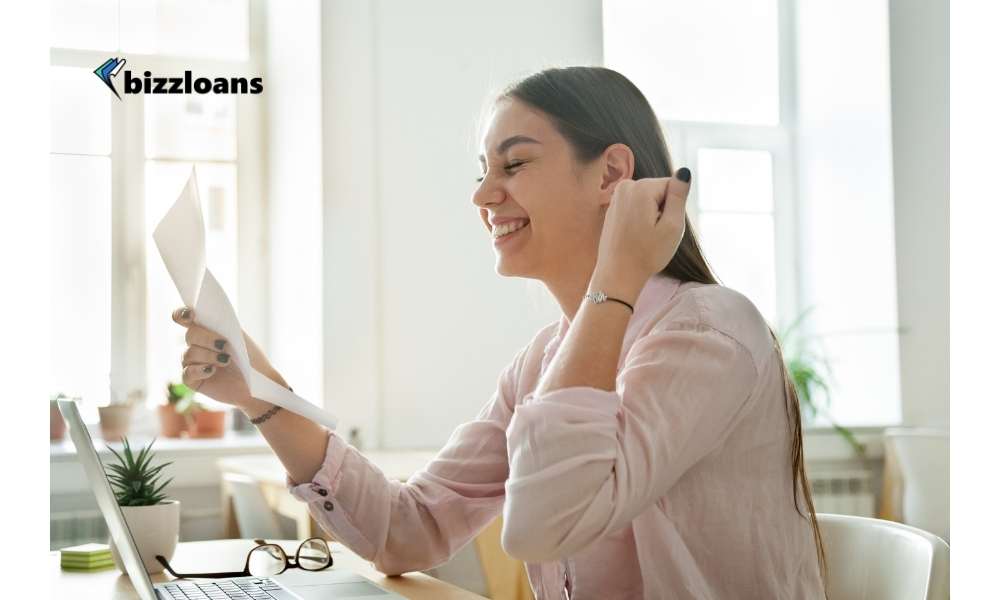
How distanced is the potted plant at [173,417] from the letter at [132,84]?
1081 millimetres

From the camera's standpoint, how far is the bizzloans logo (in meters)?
3.70

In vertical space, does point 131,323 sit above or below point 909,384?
above

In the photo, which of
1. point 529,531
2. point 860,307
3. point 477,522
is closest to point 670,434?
point 529,531

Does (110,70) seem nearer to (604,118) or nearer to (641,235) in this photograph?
(604,118)

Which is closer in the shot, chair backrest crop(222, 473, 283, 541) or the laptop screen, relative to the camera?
the laptop screen

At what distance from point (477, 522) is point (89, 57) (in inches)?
114

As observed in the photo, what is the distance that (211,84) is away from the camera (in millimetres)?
3826

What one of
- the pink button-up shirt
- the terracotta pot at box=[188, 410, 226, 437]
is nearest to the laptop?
the pink button-up shirt

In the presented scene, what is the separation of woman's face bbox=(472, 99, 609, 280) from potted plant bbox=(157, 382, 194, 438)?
2530 mm

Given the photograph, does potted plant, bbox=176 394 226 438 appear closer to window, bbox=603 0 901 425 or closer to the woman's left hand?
window, bbox=603 0 901 425

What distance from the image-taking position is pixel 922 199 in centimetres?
403
